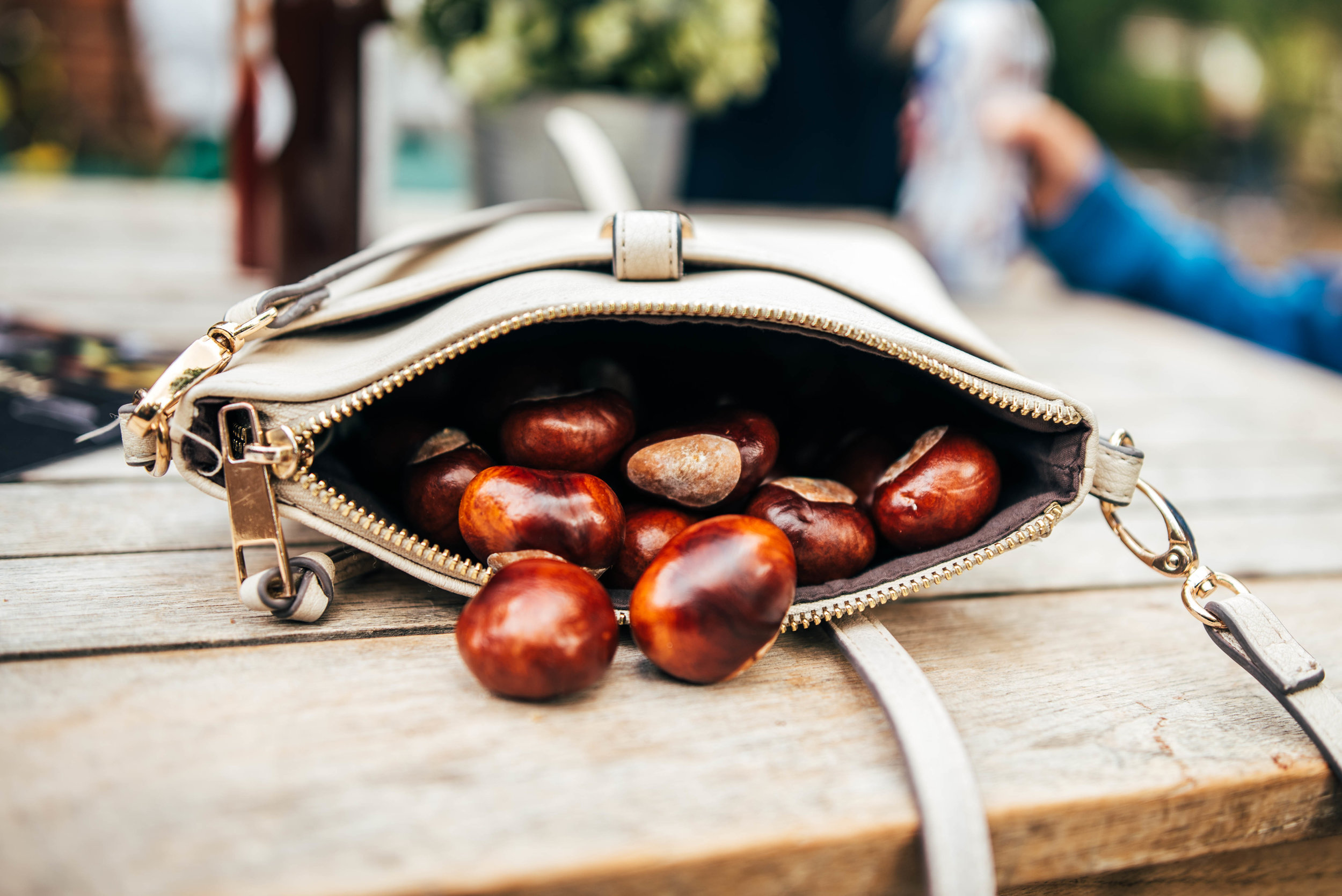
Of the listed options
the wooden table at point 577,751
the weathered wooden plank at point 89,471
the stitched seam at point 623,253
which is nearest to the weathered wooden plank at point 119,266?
the weathered wooden plank at point 89,471

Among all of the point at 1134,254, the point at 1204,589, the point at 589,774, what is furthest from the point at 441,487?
the point at 1134,254

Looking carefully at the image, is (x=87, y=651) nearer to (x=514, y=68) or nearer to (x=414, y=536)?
(x=414, y=536)

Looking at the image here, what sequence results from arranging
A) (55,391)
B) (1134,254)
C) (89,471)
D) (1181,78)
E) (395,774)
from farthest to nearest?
(1181,78) < (1134,254) < (55,391) < (89,471) < (395,774)

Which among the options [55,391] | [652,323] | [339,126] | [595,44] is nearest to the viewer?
[652,323]

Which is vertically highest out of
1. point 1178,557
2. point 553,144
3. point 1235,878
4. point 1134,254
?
point 553,144

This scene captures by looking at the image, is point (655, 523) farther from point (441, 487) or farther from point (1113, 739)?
point (1113, 739)

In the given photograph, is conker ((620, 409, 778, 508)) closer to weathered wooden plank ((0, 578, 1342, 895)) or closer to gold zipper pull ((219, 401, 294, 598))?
weathered wooden plank ((0, 578, 1342, 895))
